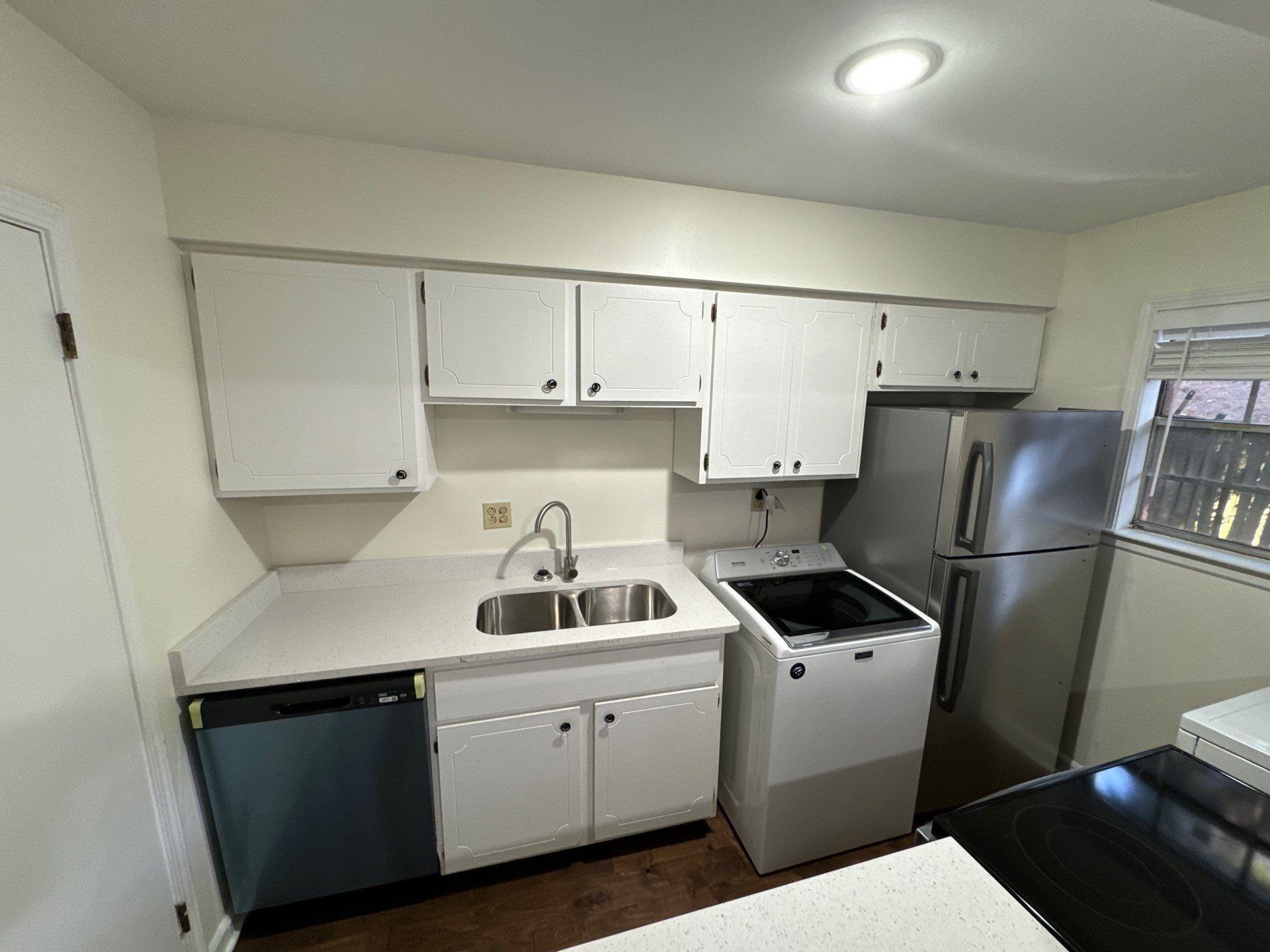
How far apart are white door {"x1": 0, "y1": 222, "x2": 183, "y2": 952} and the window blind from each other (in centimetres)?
320

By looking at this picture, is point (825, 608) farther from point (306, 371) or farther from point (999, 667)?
point (306, 371)

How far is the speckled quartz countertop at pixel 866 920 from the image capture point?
642mm

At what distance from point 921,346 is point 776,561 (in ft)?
3.42

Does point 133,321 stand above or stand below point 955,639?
above

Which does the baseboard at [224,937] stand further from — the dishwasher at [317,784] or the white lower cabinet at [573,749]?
the white lower cabinet at [573,749]

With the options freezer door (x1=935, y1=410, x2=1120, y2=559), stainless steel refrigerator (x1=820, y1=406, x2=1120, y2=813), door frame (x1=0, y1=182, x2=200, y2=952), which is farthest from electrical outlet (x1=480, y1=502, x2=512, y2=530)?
freezer door (x1=935, y1=410, x2=1120, y2=559)

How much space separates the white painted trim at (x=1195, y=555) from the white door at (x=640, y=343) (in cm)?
176

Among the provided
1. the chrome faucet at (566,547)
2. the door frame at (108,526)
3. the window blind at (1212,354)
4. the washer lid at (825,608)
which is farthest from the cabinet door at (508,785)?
the window blind at (1212,354)

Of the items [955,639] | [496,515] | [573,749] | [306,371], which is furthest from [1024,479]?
[306,371]

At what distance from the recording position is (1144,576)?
1858 mm

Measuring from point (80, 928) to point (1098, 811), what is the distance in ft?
6.54

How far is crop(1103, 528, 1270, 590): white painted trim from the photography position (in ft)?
5.21

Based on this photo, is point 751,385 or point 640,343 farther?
point 751,385

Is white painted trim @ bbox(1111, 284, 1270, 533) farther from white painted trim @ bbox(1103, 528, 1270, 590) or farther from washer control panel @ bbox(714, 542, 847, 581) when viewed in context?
washer control panel @ bbox(714, 542, 847, 581)
